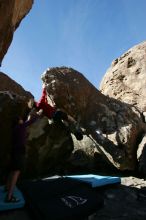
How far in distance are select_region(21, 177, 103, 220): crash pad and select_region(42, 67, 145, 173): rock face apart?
4.09 m

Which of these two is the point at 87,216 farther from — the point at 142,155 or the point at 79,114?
the point at 79,114

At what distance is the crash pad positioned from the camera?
6.42 metres

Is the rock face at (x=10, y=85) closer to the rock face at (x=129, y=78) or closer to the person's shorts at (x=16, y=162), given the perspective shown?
the rock face at (x=129, y=78)

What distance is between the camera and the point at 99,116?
45.0 ft

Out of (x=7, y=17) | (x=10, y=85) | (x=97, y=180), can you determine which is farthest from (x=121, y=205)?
(x=10, y=85)

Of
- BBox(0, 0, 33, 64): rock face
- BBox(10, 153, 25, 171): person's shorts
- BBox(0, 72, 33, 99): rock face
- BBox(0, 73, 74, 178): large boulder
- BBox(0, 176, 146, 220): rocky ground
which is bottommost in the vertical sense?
BBox(0, 176, 146, 220): rocky ground

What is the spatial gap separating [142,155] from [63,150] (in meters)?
3.08

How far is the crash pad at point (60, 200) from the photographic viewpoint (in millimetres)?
6422

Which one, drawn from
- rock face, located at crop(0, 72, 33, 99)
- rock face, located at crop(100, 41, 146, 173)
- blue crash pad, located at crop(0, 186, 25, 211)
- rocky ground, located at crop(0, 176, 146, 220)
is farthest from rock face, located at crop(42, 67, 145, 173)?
rock face, located at crop(0, 72, 33, 99)

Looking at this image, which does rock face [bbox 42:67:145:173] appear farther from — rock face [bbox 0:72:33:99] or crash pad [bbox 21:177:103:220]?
rock face [bbox 0:72:33:99]

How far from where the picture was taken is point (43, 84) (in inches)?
536

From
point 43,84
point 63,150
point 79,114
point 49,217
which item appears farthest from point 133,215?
point 43,84

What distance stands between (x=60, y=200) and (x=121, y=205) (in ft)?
6.03

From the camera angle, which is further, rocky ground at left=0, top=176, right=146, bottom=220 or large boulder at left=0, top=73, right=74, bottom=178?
large boulder at left=0, top=73, right=74, bottom=178
